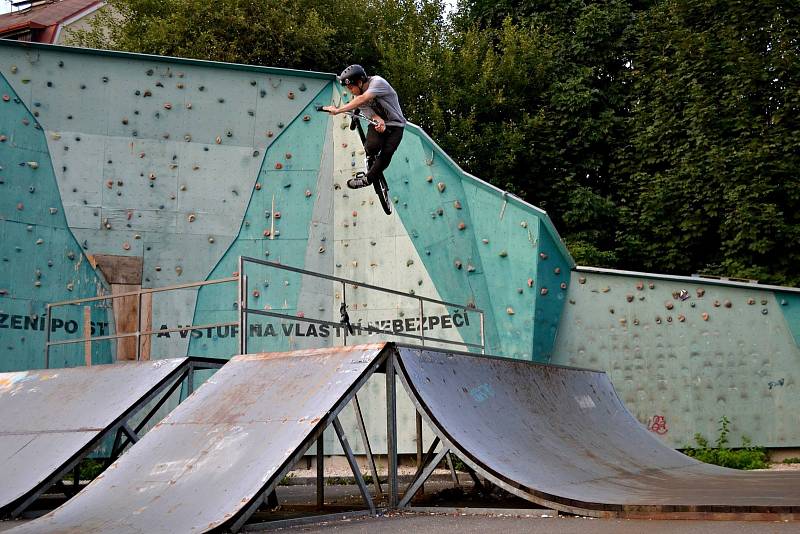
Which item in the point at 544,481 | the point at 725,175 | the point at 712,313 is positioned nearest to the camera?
the point at 544,481

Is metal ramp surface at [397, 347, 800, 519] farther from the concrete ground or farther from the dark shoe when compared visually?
the dark shoe

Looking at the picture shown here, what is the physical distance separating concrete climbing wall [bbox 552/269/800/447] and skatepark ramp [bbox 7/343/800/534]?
4.27 metres

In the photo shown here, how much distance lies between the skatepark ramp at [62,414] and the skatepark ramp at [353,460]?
2.64 feet

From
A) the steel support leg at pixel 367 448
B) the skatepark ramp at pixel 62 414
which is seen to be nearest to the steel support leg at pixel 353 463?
the steel support leg at pixel 367 448

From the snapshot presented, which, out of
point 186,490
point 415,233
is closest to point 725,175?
point 415,233

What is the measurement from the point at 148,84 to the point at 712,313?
10033 mm

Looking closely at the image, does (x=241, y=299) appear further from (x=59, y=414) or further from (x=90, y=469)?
(x=90, y=469)

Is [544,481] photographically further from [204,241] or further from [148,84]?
[148,84]

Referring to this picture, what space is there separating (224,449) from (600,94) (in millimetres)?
17258

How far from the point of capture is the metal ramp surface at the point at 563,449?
5.96 metres

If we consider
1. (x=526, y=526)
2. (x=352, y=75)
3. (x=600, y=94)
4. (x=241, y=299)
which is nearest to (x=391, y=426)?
(x=526, y=526)

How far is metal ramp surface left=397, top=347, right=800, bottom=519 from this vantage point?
596cm

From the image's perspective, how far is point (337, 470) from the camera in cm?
1402

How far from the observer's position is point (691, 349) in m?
13.1
